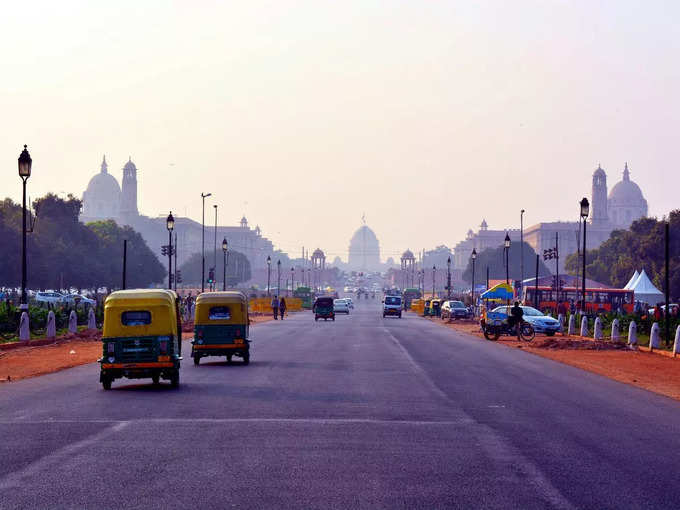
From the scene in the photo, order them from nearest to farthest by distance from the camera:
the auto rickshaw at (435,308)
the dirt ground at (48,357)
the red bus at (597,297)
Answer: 1. the dirt ground at (48,357)
2. the red bus at (597,297)
3. the auto rickshaw at (435,308)

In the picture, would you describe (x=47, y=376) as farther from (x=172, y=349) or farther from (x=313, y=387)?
(x=313, y=387)

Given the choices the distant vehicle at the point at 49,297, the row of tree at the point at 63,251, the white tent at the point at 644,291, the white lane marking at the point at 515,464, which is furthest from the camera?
the white tent at the point at 644,291

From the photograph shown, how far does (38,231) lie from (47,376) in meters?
79.8

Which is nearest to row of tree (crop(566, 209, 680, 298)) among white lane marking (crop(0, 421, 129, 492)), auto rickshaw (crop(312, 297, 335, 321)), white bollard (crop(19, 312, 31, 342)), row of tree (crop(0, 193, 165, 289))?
auto rickshaw (crop(312, 297, 335, 321))

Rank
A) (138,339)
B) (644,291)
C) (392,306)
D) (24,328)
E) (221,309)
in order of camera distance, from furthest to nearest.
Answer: (644,291), (392,306), (24,328), (221,309), (138,339)

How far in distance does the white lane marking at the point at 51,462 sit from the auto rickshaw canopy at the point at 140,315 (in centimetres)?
620

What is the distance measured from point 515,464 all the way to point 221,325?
16.5 meters

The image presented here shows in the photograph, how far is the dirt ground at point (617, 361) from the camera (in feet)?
77.5

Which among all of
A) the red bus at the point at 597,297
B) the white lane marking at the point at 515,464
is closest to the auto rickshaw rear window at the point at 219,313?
the white lane marking at the point at 515,464

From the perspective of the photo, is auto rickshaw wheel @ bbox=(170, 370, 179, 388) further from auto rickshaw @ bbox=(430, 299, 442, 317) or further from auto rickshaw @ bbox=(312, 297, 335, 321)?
auto rickshaw @ bbox=(430, 299, 442, 317)

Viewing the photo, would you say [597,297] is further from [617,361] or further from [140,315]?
[140,315]

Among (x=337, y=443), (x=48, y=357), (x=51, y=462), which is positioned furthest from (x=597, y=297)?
(x=51, y=462)

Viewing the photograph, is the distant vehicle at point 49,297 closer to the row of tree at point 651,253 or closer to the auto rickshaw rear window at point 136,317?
the row of tree at point 651,253

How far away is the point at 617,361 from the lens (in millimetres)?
31469
